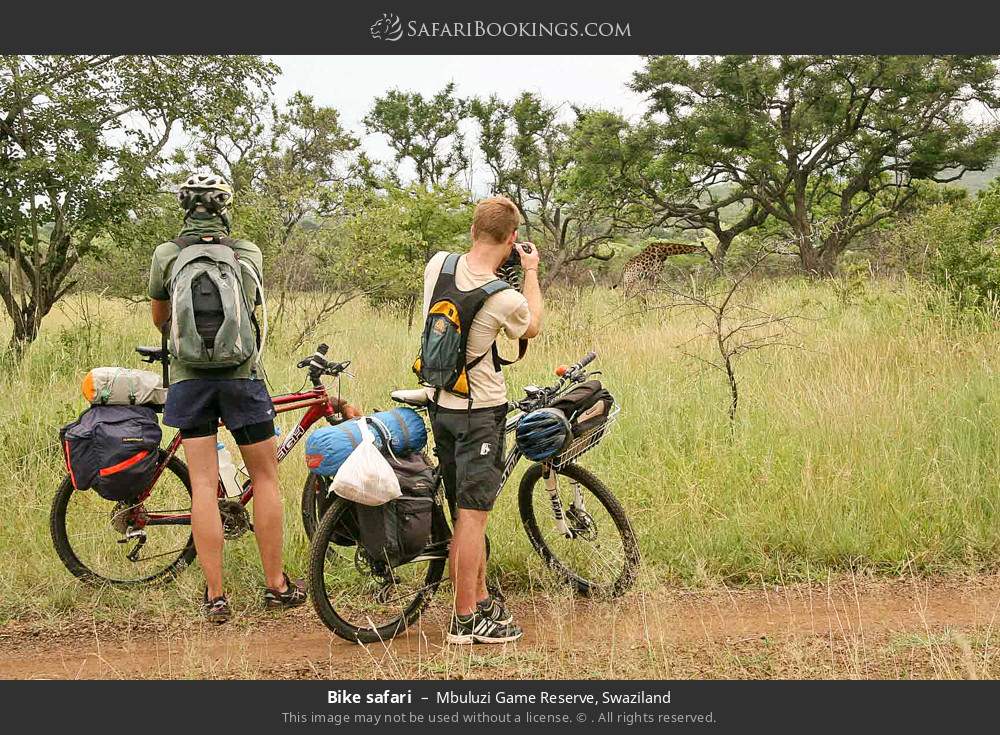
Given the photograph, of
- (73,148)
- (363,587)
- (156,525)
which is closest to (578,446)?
(363,587)

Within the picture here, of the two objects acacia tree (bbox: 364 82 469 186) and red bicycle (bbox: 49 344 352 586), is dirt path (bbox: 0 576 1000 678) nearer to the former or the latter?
red bicycle (bbox: 49 344 352 586)

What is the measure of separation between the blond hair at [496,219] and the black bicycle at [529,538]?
774 mm

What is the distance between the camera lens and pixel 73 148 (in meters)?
8.73

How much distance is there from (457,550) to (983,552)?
119 inches

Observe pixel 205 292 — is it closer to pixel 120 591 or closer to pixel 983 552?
pixel 120 591

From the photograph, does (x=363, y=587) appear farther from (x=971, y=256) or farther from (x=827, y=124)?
(x=827, y=124)

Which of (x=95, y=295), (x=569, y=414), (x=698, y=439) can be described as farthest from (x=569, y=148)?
(x=569, y=414)

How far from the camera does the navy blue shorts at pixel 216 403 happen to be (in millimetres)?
4250

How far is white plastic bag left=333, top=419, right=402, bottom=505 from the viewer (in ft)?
13.2

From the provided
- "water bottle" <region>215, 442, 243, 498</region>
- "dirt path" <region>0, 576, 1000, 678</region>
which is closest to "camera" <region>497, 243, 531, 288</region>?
"dirt path" <region>0, 576, 1000, 678</region>

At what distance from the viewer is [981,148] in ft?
71.9

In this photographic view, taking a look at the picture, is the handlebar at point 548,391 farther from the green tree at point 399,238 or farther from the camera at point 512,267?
the green tree at point 399,238

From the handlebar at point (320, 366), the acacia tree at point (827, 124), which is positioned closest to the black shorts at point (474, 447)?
the handlebar at point (320, 366)

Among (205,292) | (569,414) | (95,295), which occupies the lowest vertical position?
(569,414)
